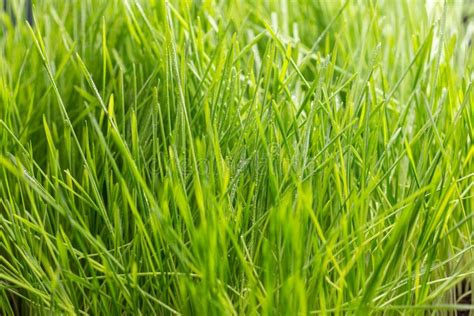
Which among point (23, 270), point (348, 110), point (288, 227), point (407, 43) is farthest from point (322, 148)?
point (407, 43)

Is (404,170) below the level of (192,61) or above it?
below

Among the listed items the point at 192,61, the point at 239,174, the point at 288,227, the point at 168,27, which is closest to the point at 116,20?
the point at 192,61

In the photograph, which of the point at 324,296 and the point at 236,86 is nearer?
the point at 324,296

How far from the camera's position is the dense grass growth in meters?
0.54

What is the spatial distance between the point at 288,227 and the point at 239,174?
0.42 ft

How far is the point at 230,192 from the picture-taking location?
2.04ft

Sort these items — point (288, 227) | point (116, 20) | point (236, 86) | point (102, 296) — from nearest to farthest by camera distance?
1. point (288, 227)
2. point (102, 296)
3. point (236, 86)
4. point (116, 20)

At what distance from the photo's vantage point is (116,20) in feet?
3.11

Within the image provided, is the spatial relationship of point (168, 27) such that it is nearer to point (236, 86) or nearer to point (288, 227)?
point (236, 86)

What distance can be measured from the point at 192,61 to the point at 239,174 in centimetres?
23

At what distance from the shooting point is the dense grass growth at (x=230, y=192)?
1.78 feet

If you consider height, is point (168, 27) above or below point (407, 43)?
above

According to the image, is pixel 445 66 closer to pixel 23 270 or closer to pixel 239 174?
pixel 239 174

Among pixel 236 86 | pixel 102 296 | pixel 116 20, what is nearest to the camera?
pixel 102 296
